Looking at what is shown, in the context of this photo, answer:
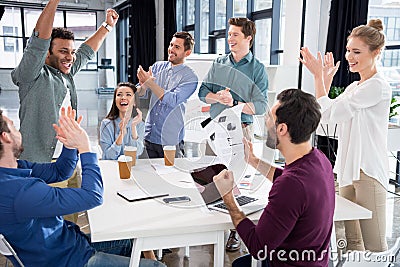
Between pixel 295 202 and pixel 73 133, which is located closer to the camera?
pixel 295 202

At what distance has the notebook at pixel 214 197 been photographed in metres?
1.63

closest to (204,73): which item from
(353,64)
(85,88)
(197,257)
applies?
(353,64)

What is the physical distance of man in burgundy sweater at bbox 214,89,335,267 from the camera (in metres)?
1.30

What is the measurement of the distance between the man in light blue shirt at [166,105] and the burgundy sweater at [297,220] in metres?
0.56

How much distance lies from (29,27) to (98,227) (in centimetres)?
1318

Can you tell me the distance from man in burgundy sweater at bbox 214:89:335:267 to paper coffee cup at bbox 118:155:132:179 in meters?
0.68

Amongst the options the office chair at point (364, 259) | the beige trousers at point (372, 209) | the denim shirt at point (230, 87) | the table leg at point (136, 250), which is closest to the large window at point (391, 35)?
the beige trousers at point (372, 209)

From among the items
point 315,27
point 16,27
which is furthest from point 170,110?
point 16,27

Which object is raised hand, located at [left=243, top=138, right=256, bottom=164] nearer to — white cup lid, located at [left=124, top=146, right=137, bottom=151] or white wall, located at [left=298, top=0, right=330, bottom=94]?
white cup lid, located at [left=124, top=146, right=137, bottom=151]

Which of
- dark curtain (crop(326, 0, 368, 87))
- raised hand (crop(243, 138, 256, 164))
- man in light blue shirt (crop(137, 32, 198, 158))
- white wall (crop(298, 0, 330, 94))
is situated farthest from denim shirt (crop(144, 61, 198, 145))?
white wall (crop(298, 0, 330, 94))

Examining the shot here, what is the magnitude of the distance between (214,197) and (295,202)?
45 centimetres

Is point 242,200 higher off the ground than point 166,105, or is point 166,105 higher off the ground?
point 166,105

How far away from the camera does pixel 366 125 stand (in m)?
1.97

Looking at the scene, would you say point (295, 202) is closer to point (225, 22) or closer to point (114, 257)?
point (114, 257)
